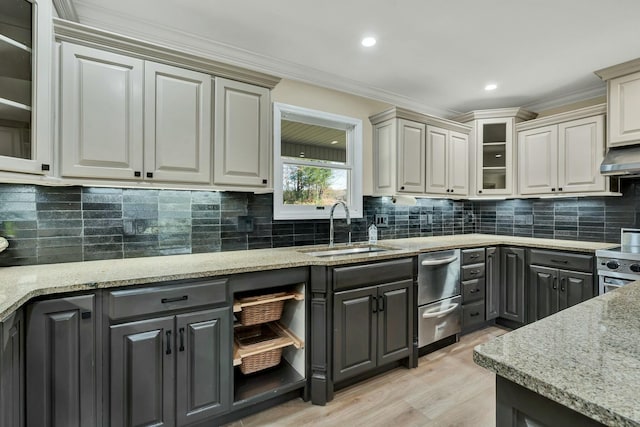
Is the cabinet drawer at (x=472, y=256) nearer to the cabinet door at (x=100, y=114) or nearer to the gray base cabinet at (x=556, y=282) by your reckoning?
the gray base cabinet at (x=556, y=282)

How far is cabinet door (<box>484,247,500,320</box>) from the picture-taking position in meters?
3.16

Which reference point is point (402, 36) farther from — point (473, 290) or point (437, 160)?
point (473, 290)

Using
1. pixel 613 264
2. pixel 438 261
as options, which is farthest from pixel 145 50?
pixel 613 264

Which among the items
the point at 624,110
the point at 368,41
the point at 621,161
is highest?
the point at 368,41

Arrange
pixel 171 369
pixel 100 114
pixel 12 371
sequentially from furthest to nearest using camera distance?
pixel 100 114 → pixel 171 369 → pixel 12 371

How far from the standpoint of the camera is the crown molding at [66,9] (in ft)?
5.69

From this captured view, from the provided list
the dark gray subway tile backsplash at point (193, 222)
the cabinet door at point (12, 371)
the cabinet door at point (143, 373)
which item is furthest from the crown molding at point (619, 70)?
the cabinet door at point (12, 371)

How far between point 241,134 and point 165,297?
121 centimetres

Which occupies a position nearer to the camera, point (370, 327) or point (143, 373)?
point (143, 373)

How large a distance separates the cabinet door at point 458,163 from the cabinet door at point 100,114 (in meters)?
3.06

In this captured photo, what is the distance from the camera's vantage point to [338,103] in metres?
3.05

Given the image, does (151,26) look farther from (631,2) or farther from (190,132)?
(631,2)

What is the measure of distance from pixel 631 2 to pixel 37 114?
3481 mm

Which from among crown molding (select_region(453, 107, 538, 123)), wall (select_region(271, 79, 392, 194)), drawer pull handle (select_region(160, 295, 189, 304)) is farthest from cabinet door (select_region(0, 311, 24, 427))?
crown molding (select_region(453, 107, 538, 123))
